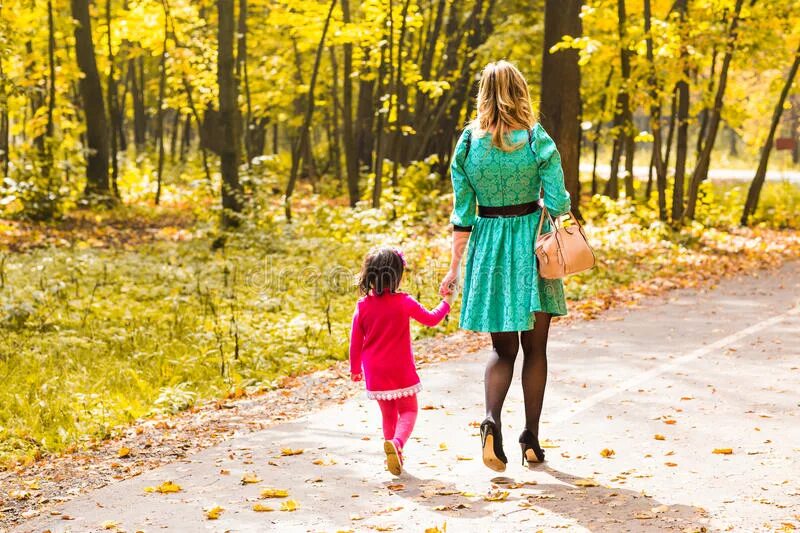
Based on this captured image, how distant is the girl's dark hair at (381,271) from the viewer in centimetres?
567

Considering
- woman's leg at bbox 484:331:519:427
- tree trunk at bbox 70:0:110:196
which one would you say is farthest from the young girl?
tree trunk at bbox 70:0:110:196

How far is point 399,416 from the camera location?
595 centimetres

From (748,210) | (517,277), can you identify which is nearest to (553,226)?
(517,277)

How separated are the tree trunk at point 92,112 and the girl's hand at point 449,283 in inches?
760

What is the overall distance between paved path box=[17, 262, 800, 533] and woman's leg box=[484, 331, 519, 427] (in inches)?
17.2

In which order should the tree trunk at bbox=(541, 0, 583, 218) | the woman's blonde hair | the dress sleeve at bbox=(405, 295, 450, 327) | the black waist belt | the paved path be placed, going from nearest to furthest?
the paved path → the woman's blonde hair → the black waist belt → the dress sleeve at bbox=(405, 295, 450, 327) → the tree trunk at bbox=(541, 0, 583, 218)

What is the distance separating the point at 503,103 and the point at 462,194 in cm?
60

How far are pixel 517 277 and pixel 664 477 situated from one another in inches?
53.8

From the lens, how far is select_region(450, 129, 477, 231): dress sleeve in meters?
5.61

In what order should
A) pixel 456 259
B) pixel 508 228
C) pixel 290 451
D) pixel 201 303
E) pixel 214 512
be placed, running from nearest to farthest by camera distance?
pixel 214 512 → pixel 508 228 → pixel 456 259 → pixel 290 451 → pixel 201 303

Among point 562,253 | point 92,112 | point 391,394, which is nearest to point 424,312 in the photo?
point 391,394

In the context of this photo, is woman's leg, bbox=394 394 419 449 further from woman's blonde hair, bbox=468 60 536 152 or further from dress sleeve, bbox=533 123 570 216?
woman's blonde hair, bbox=468 60 536 152

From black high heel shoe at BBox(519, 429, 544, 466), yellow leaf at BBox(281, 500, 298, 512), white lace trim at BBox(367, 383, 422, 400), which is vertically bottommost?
yellow leaf at BBox(281, 500, 298, 512)

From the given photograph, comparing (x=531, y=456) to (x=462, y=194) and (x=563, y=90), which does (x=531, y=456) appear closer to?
(x=462, y=194)
